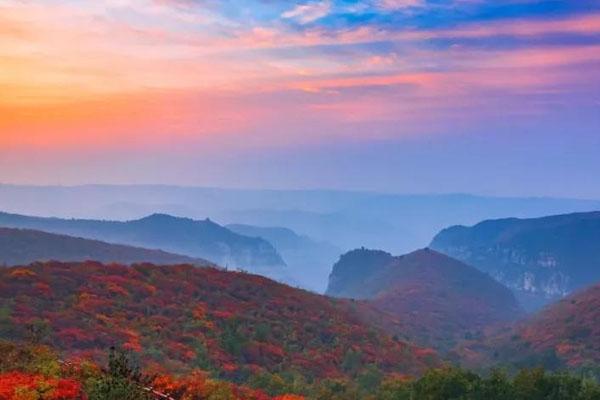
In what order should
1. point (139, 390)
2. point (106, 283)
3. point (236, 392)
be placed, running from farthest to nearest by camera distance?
point (106, 283) < point (236, 392) < point (139, 390)

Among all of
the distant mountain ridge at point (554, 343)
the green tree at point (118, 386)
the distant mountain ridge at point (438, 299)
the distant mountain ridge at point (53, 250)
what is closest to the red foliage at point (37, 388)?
the green tree at point (118, 386)

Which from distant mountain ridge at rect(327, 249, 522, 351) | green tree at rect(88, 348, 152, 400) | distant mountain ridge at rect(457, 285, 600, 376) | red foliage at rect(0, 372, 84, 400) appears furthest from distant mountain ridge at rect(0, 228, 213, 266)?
green tree at rect(88, 348, 152, 400)

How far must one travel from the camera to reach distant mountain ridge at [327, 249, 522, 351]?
4545 inches

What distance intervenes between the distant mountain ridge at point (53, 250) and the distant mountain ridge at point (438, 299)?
195 ft

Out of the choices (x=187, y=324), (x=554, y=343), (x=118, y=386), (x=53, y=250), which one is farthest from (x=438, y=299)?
(x=118, y=386)

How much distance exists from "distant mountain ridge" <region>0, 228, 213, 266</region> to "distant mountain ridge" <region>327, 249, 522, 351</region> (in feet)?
195

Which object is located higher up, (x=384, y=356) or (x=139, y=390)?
(x=139, y=390)

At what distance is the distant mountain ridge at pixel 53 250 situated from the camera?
132 meters

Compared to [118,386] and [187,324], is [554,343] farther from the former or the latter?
[118,386]

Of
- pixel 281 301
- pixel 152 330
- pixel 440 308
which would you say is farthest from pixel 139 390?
pixel 440 308

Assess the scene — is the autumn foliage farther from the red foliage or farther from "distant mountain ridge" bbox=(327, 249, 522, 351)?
"distant mountain ridge" bbox=(327, 249, 522, 351)

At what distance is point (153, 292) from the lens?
53.4m

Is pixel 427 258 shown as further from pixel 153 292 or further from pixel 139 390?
pixel 139 390

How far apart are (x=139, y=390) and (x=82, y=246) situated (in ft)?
439
